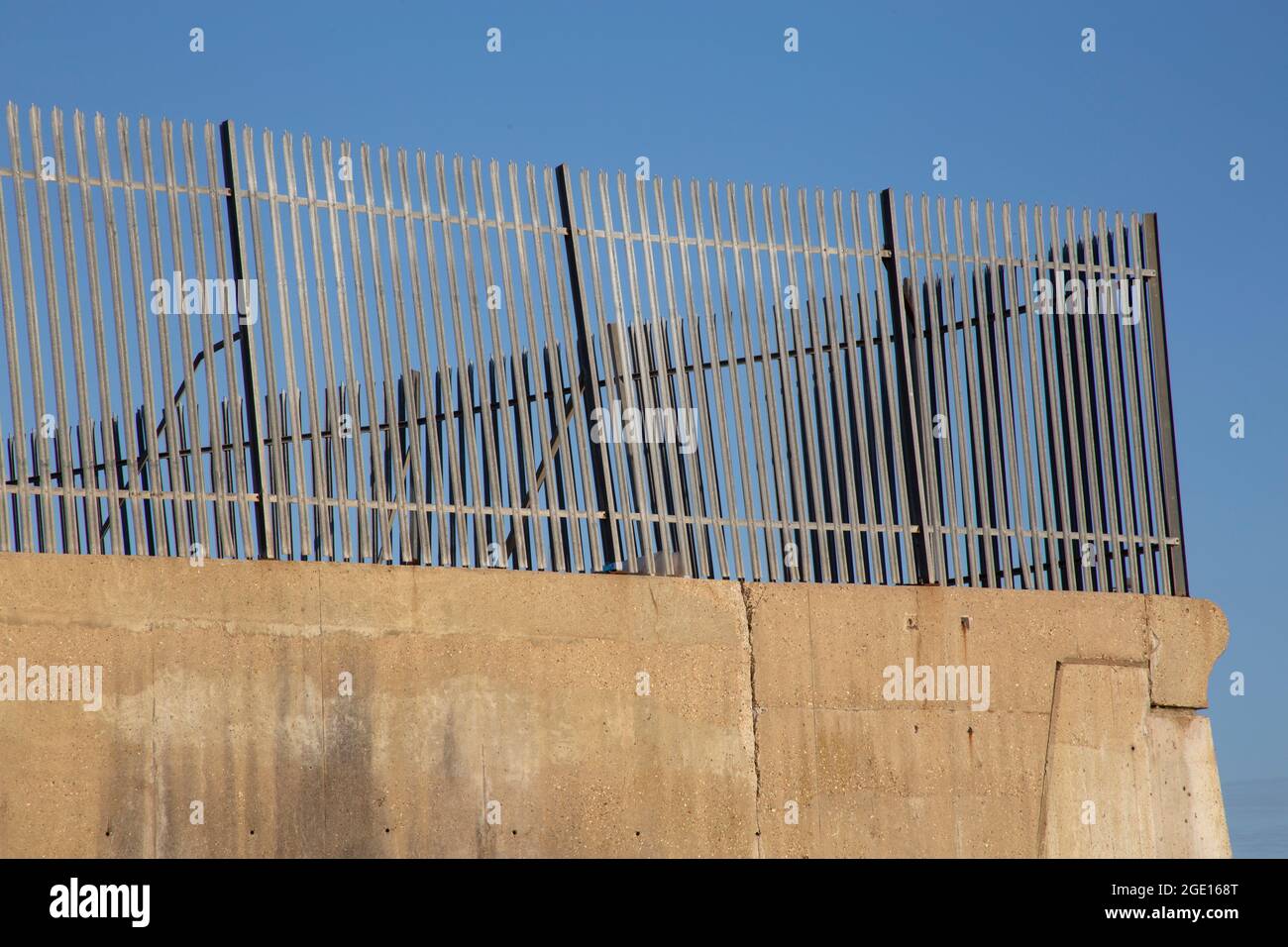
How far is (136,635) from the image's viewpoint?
28.0ft

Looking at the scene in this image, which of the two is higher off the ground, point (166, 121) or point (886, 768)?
point (166, 121)

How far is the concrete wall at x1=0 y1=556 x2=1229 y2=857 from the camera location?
8.44 m

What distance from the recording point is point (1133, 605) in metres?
11.1

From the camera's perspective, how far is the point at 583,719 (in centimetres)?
945

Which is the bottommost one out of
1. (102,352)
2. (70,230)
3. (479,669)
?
(479,669)

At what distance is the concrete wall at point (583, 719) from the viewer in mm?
8438
